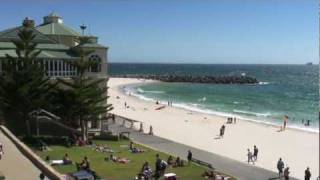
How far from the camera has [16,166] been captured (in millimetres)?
16375

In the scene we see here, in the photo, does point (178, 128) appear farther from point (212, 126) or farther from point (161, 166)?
point (161, 166)

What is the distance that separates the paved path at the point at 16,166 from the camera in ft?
49.4

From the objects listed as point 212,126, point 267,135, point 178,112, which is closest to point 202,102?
point 178,112

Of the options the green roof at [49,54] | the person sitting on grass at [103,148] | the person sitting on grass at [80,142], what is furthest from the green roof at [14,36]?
the person sitting on grass at [103,148]

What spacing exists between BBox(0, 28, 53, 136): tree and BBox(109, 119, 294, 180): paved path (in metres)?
6.58

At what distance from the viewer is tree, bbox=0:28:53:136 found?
2542 cm

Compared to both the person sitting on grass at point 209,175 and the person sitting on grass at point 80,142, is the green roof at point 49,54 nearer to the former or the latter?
the person sitting on grass at point 80,142

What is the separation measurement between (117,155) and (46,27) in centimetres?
1374

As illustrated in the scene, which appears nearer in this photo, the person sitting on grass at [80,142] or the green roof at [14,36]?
the person sitting on grass at [80,142]

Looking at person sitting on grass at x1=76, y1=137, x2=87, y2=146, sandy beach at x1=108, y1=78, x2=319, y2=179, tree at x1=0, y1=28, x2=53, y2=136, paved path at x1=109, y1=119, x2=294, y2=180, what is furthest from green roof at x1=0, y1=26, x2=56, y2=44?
sandy beach at x1=108, y1=78, x2=319, y2=179

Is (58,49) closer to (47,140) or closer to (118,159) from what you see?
(47,140)

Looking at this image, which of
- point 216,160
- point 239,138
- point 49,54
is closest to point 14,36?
point 49,54

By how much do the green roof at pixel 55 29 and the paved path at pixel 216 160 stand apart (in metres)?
7.03

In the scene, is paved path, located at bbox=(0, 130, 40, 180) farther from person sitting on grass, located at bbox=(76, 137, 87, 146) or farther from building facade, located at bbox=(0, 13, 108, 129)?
building facade, located at bbox=(0, 13, 108, 129)
